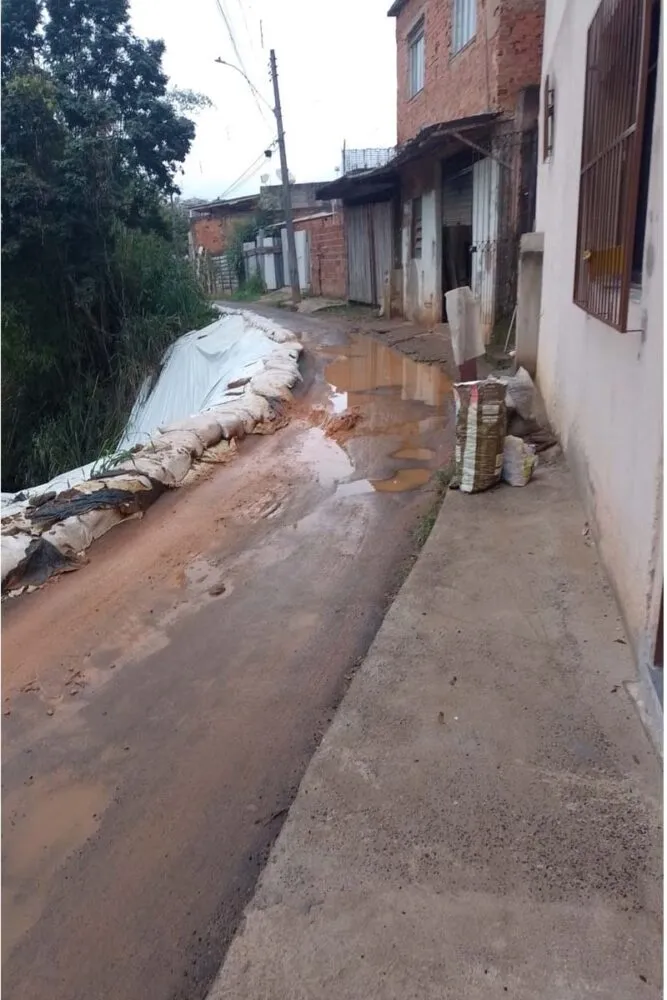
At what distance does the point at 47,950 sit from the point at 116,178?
474 inches

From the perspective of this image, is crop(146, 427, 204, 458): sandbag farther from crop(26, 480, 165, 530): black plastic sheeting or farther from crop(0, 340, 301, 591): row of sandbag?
crop(26, 480, 165, 530): black plastic sheeting

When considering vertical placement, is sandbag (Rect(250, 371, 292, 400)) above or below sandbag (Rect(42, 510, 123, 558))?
above

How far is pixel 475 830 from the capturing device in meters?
2.12

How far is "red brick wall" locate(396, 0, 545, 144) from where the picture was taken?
29.0 feet

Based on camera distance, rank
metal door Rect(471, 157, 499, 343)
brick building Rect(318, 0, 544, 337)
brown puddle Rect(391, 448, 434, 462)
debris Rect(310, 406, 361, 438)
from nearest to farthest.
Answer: brown puddle Rect(391, 448, 434, 462) → debris Rect(310, 406, 361, 438) → brick building Rect(318, 0, 544, 337) → metal door Rect(471, 157, 499, 343)

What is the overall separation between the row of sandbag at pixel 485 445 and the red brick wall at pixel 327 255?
14.5m

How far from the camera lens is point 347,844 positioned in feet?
6.97

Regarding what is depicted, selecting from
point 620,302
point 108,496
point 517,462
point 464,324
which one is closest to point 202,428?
point 108,496

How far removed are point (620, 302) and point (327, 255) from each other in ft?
58.9

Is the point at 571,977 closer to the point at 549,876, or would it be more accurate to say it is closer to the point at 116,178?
the point at 549,876

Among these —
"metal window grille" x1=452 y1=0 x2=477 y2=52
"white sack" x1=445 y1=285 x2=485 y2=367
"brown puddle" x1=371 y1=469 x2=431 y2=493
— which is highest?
"metal window grille" x1=452 y1=0 x2=477 y2=52

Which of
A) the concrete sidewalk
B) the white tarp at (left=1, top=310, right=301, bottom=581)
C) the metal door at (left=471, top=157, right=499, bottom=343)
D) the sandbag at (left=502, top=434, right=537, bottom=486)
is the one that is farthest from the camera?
the metal door at (left=471, top=157, right=499, bottom=343)

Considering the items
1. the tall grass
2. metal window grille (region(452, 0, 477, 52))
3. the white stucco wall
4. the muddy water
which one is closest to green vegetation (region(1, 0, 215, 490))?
the tall grass

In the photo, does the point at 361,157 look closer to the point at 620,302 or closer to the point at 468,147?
the point at 468,147
